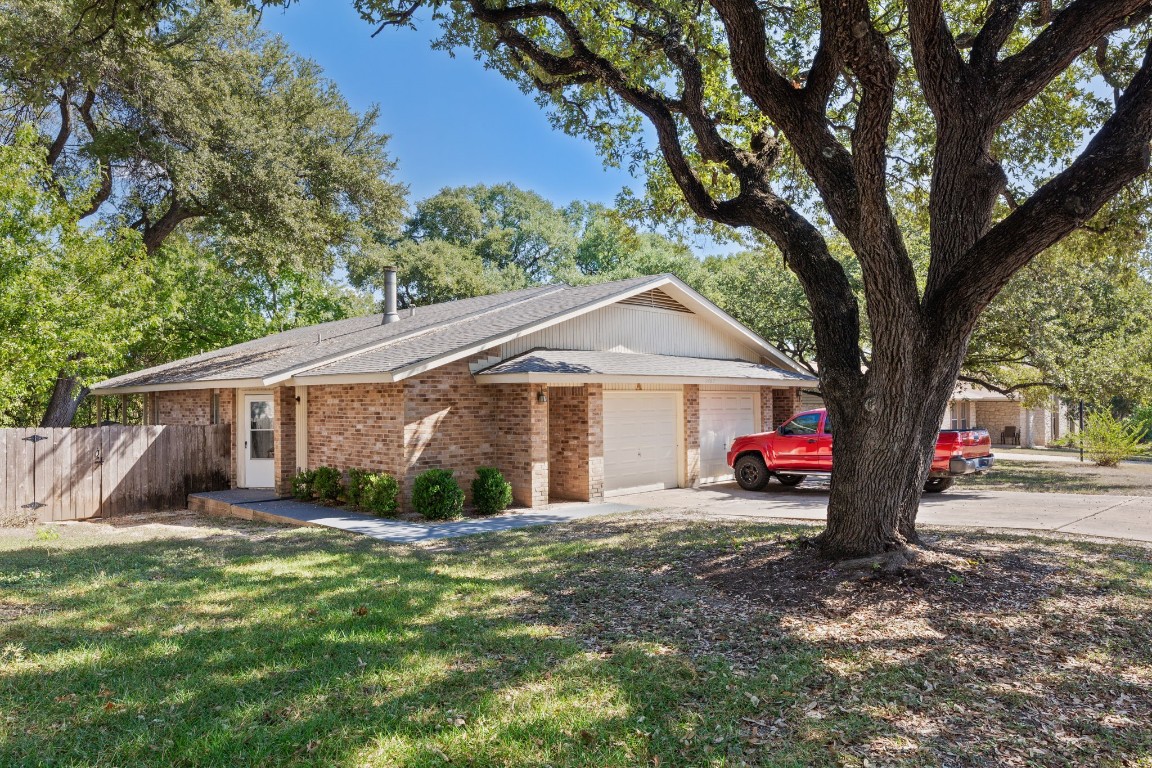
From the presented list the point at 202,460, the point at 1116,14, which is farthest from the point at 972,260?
the point at 202,460

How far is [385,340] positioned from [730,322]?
871 centimetres

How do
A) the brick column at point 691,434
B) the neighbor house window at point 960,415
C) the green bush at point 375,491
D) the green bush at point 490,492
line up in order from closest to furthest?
the green bush at point 375,491, the green bush at point 490,492, the brick column at point 691,434, the neighbor house window at point 960,415

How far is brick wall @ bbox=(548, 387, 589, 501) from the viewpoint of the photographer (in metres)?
13.6

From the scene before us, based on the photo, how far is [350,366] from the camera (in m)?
12.7

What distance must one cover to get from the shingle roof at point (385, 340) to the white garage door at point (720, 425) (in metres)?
3.56

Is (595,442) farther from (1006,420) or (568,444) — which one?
(1006,420)

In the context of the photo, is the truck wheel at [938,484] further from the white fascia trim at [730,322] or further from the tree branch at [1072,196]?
the tree branch at [1072,196]

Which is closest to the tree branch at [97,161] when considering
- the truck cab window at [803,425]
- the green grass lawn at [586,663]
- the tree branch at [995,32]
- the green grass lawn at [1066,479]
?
the green grass lawn at [586,663]

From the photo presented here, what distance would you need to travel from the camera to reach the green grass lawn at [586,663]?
357cm

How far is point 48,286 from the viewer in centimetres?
1348

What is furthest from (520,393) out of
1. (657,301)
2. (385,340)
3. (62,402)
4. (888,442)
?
(62,402)

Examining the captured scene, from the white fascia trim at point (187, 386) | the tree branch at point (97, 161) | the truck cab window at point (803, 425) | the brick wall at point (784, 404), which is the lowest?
the truck cab window at point (803, 425)

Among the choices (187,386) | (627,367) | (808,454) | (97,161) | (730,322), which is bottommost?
(808,454)

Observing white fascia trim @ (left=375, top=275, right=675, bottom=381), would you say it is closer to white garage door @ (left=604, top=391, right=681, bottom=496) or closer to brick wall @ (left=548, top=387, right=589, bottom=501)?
brick wall @ (left=548, top=387, right=589, bottom=501)
